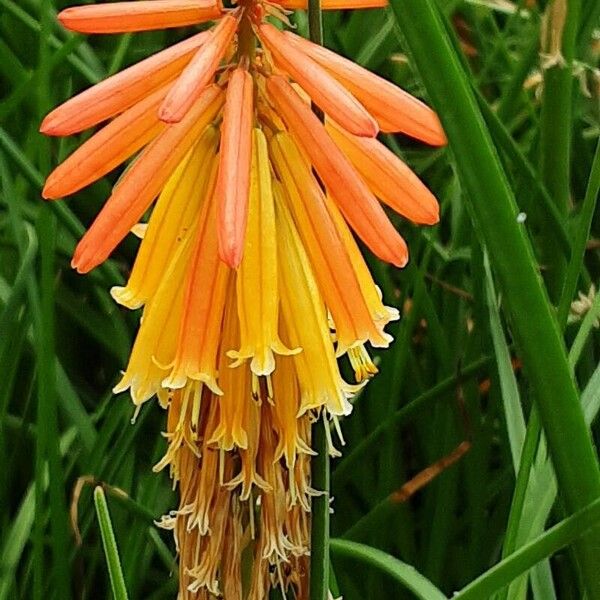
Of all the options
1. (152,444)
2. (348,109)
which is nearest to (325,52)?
(348,109)

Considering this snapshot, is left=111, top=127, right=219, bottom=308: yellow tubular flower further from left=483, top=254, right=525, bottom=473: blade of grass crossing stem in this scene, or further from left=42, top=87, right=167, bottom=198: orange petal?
left=483, top=254, right=525, bottom=473: blade of grass crossing stem

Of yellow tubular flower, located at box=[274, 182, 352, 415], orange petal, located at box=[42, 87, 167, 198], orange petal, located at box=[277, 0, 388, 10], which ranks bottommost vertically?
yellow tubular flower, located at box=[274, 182, 352, 415]

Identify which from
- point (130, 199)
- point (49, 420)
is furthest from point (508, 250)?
point (49, 420)

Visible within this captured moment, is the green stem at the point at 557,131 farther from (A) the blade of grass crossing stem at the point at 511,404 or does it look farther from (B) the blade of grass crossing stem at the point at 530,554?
(B) the blade of grass crossing stem at the point at 530,554

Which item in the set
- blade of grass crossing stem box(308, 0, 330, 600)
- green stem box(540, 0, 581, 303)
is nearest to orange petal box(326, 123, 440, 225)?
blade of grass crossing stem box(308, 0, 330, 600)

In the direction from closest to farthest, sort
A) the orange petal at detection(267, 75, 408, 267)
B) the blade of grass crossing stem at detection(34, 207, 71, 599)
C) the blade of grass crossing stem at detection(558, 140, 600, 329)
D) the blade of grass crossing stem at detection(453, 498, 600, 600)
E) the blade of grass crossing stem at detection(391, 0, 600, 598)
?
the blade of grass crossing stem at detection(391, 0, 600, 598) → the blade of grass crossing stem at detection(453, 498, 600, 600) → the orange petal at detection(267, 75, 408, 267) → the blade of grass crossing stem at detection(558, 140, 600, 329) → the blade of grass crossing stem at detection(34, 207, 71, 599)

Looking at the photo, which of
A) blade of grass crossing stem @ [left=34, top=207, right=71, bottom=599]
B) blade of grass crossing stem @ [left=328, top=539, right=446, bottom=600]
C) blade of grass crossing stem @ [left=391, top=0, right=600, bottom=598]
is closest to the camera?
blade of grass crossing stem @ [left=391, top=0, right=600, bottom=598]

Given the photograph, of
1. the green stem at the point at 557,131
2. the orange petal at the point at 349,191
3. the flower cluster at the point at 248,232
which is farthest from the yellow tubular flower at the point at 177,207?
the green stem at the point at 557,131
